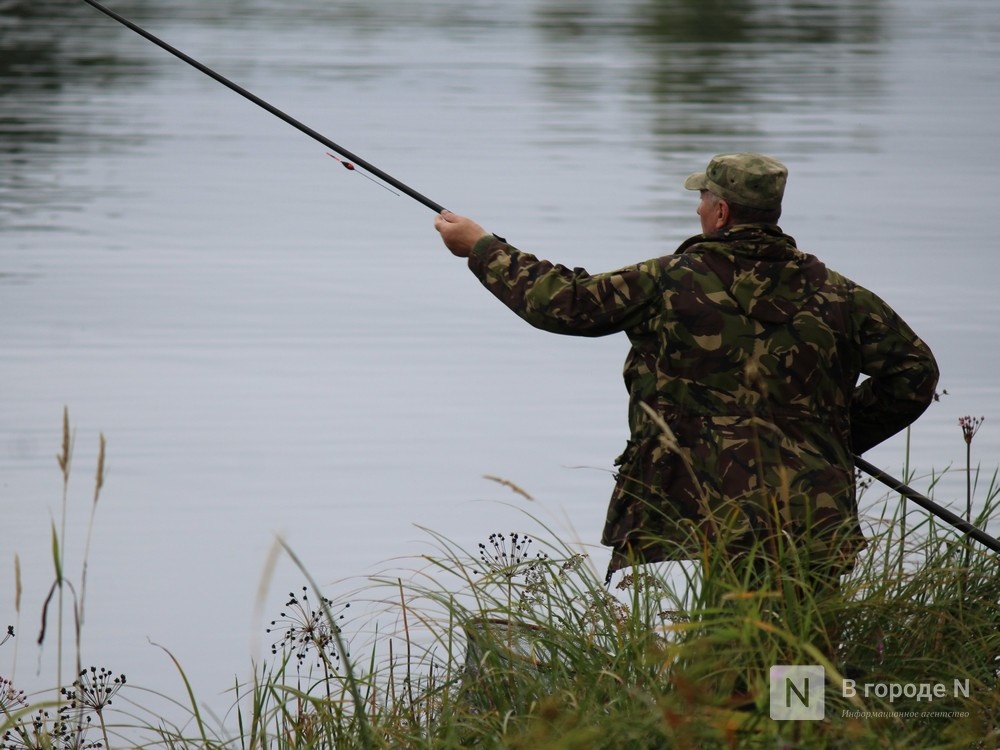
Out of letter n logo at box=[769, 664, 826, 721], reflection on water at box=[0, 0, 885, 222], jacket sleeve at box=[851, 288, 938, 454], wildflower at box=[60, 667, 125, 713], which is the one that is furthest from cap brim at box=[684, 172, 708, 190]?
reflection on water at box=[0, 0, 885, 222]

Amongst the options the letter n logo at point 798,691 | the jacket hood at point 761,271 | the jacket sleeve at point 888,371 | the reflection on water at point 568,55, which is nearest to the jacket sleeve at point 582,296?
the jacket hood at point 761,271

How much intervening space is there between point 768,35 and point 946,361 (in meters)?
18.1

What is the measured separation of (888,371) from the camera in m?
3.80

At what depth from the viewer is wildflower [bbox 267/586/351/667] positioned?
138 inches

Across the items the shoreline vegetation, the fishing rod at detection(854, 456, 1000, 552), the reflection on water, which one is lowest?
the shoreline vegetation

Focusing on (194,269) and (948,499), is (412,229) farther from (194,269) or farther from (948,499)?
(948,499)

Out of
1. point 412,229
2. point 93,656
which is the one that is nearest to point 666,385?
→ point 93,656

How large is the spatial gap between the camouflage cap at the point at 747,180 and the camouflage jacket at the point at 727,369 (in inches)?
2.6

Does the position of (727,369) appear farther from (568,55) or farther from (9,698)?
(568,55)

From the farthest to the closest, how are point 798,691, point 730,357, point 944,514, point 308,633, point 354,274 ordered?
point 354,274
point 308,633
point 944,514
point 730,357
point 798,691

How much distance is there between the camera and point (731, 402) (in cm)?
364

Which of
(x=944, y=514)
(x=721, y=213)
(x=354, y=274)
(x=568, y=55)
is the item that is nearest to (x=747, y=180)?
(x=721, y=213)

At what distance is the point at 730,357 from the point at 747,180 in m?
0.39

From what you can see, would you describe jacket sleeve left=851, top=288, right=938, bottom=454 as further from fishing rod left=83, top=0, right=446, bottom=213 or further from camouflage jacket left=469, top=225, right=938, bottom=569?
fishing rod left=83, top=0, right=446, bottom=213
